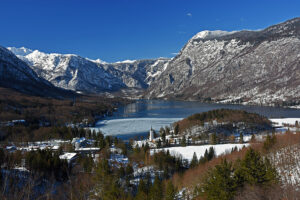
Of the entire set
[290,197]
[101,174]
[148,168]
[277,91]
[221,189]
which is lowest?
[148,168]

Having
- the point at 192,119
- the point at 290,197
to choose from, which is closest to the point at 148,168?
the point at 290,197

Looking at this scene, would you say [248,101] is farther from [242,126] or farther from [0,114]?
[0,114]

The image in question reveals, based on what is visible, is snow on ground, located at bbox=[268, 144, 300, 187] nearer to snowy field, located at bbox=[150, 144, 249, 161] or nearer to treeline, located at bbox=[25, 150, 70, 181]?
snowy field, located at bbox=[150, 144, 249, 161]

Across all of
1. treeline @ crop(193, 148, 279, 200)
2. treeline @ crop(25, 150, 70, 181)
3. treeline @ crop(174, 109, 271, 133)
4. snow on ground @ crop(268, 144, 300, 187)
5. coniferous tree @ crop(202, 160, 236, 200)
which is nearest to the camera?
coniferous tree @ crop(202, 160, 236, 200)

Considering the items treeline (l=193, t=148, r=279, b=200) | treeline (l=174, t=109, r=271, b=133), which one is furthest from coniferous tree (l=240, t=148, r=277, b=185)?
treeline (l=174, t=109, r=271, b=133)

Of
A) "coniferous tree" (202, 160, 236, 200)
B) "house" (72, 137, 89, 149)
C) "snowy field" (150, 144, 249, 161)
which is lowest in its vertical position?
"snowy field" (150, 144, 249, 161)

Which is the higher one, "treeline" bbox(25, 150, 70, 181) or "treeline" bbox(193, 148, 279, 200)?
"treeline" bbox(193, 148, 279, 200)

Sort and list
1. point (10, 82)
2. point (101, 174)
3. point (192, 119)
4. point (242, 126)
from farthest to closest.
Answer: point (10, 82) → point (192, 119) → point (242, 126) → point (101, 174)

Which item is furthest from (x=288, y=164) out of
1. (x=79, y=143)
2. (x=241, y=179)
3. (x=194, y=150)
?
(x=79, y=143)

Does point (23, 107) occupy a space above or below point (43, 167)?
above

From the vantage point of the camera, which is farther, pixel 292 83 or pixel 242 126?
pixel 292 83

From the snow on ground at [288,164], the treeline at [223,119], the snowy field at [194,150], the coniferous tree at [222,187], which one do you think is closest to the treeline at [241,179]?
the coniferous tree at [222,187]
